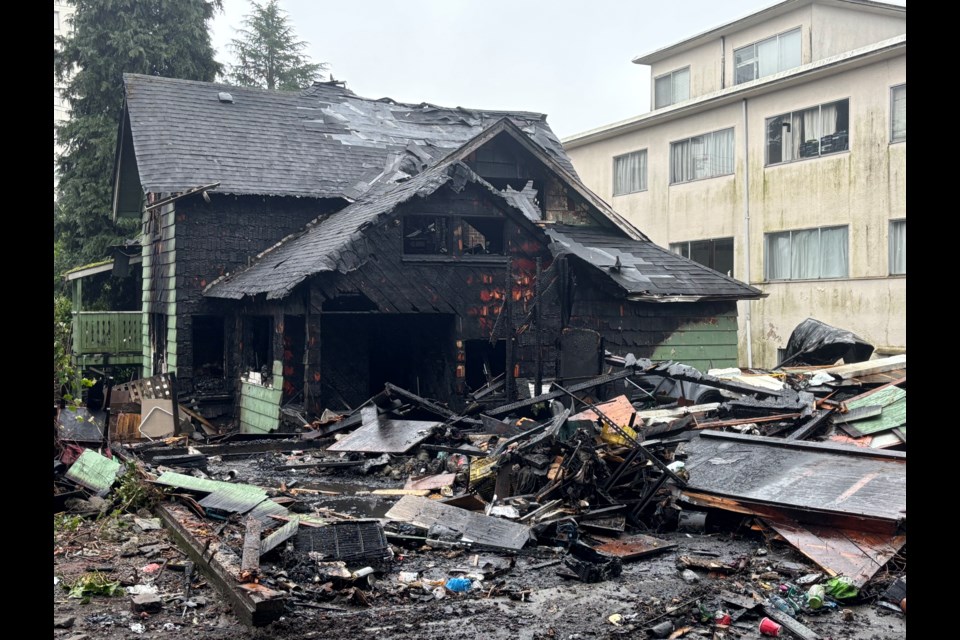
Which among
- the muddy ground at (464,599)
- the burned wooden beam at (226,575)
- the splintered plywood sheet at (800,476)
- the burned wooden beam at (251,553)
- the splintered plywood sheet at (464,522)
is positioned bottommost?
the muddy ground at (464,599)

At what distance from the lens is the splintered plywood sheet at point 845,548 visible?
23.4 feet

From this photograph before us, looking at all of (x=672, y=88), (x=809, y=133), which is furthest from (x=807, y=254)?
(x=672, y=88)

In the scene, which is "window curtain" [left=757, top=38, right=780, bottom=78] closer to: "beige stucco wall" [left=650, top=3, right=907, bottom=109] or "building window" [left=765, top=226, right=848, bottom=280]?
"beige stucco wall" [left=650, top=3, right=907, bottom=109]

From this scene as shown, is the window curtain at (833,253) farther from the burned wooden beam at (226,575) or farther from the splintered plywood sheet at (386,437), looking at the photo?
the burned wooden beam at (226,575)

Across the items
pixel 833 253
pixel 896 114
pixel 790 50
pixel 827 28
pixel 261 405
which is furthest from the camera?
pixel 790 50

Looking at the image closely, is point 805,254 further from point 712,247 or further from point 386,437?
point 386,437

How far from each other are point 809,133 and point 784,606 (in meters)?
19.7

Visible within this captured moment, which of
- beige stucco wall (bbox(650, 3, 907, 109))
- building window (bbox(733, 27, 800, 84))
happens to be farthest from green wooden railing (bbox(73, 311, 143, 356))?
beige stucco wall (bbox(650, 3, 907, 109))

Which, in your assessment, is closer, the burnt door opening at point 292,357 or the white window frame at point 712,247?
the burnt door opening at point 292,357

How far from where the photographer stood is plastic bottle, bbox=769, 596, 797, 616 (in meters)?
6.48

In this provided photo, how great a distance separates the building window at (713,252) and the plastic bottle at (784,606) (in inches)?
792

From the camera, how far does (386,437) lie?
13.2 metres

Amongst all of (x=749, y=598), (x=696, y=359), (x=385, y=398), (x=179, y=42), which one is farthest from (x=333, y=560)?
(x=179, y=42)

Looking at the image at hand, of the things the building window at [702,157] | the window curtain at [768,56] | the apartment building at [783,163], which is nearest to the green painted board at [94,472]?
the apartment building at [783,163]
